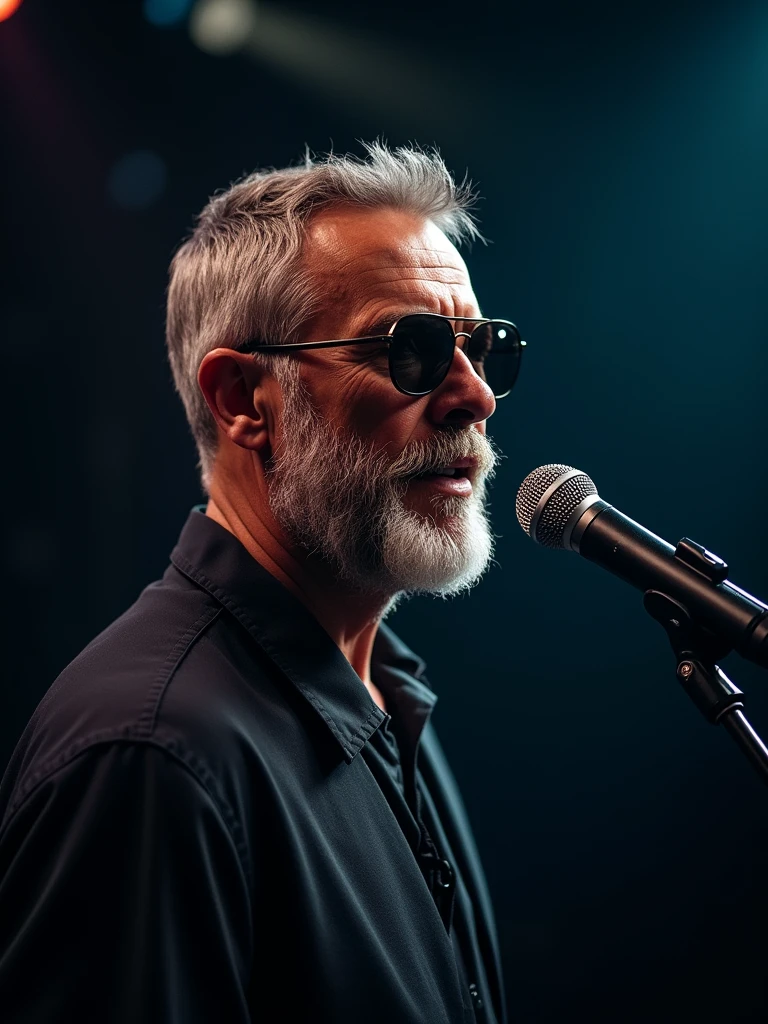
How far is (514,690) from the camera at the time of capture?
105 inches

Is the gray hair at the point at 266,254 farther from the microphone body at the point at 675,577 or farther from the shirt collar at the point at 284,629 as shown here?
the microphone body at the point at 675,577

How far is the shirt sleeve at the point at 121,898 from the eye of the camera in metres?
0.97

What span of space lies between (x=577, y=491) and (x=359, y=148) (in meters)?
1.68

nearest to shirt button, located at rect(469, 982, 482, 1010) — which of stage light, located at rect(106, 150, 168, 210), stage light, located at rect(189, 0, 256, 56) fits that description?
stage light, located at rect(106, 150, 168, 210)

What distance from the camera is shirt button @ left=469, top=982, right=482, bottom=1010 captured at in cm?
161

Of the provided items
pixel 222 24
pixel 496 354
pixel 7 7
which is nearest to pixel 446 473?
pixel 496 354

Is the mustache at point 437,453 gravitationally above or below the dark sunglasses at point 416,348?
below

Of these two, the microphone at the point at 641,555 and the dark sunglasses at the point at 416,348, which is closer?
the microphone at the point at 641,555

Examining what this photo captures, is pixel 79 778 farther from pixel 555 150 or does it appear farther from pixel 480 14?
pixel 480 14

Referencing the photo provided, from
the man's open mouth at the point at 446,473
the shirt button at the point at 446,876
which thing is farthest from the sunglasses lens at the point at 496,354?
the shirt button at the point at 446,876

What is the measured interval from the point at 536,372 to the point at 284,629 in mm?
1479

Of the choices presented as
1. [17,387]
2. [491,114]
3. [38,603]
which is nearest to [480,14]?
[491,114]

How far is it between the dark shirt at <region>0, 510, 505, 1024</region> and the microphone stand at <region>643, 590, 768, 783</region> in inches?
22.5

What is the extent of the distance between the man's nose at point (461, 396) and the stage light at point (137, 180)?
1.21 metres
